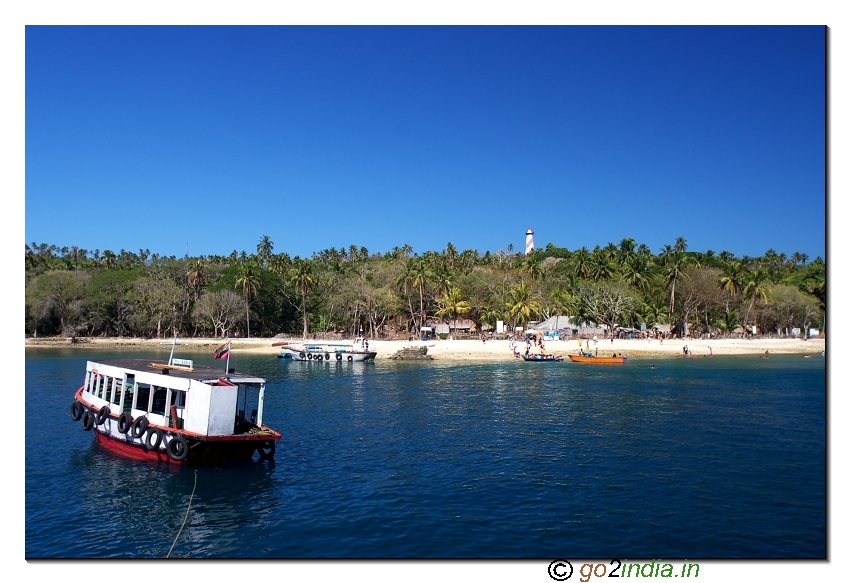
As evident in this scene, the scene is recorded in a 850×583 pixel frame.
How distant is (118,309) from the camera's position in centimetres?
10381

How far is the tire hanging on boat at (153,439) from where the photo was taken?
24.8 metres

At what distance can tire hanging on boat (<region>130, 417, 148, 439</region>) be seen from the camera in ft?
82.9

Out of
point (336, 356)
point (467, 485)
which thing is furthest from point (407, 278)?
point (467, 485)

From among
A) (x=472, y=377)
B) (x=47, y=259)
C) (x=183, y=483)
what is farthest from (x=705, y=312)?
(x=47, y=259)

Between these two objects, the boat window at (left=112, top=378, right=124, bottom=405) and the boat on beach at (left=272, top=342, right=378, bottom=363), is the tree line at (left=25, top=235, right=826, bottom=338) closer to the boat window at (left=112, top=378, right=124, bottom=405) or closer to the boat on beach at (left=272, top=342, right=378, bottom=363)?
the boat on beach at (left=272, top=342, right=378, bottom=363)

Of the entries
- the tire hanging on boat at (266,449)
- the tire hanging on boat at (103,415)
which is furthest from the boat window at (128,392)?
the tire hanging on boat at (266,449)

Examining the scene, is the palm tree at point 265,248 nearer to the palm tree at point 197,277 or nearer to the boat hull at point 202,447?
the palm tree at point 197,277

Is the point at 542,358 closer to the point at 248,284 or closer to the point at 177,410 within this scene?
the point at 248,284

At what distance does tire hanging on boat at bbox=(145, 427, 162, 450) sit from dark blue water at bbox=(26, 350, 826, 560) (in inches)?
43.2

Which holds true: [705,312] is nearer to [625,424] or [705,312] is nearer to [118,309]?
[625,424]

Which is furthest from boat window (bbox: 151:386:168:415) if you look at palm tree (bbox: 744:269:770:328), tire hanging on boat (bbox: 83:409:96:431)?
palm tree (bbox: 744:269:770:328)

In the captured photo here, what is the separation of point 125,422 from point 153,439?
159 cm

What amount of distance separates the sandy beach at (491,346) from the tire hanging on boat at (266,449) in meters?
50.0

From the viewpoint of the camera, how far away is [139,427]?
25.7m
